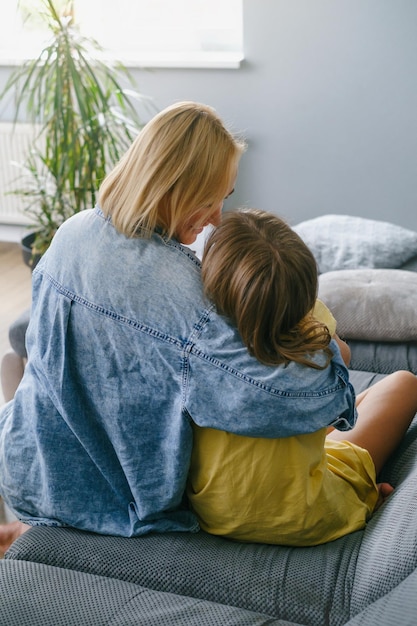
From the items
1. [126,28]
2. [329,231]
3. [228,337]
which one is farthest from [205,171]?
[126,28]

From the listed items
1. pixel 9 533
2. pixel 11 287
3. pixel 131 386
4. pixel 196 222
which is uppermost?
pixel 196 222

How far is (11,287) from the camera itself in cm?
354

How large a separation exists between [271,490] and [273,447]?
8 cm

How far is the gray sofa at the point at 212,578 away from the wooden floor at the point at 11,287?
5.49 feet

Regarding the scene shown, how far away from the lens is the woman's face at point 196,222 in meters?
1.27

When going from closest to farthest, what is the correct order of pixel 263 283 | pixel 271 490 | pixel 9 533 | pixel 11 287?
1. pixel 263 283
2. pixel 271 490
3. pixel 9 533
4. pixel 11 287

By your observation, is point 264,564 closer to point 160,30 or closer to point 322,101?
point 322,101

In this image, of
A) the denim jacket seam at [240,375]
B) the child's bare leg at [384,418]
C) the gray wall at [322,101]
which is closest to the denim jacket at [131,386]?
the denim jacket seam at [240,375]

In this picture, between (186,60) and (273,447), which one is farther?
(186,60)

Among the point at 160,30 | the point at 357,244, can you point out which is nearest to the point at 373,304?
the point at 357,244

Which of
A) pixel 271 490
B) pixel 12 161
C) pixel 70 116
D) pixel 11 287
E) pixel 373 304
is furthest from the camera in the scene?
pixel 12 161

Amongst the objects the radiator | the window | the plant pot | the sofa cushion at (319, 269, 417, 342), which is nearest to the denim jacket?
the sofa cushion at (319, 269, 417, 342)

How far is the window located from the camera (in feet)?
11.5

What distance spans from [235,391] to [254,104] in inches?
96.8
